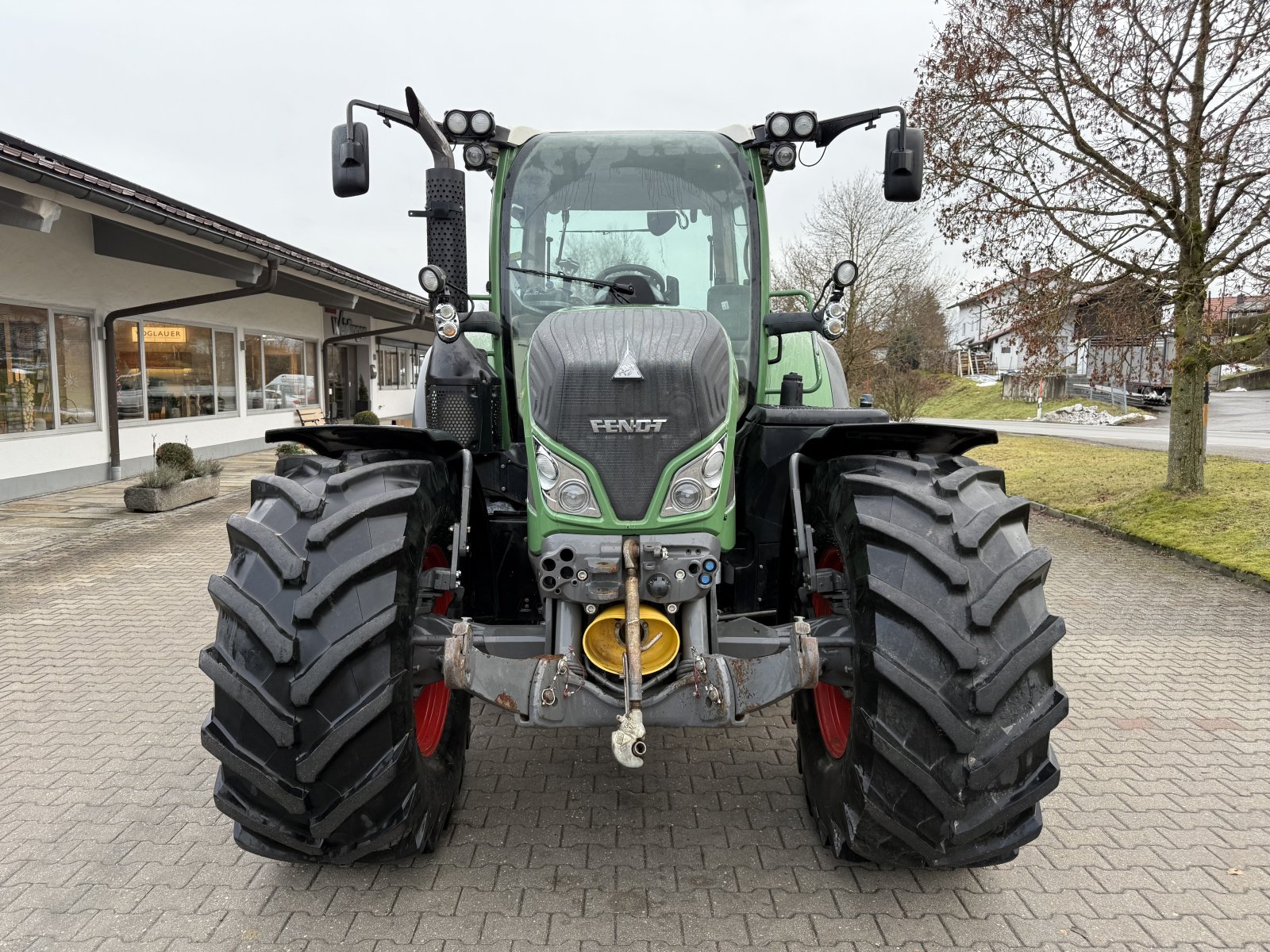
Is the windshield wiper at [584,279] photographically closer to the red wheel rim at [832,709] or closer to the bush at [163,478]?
the red wheel rim at [832,709]

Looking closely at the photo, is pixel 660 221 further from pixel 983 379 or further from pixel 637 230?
pixel 983 379

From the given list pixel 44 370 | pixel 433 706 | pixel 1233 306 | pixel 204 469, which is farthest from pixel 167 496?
pixel 1233 306

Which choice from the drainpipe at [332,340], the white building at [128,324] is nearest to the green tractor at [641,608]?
the white building at [128,324]

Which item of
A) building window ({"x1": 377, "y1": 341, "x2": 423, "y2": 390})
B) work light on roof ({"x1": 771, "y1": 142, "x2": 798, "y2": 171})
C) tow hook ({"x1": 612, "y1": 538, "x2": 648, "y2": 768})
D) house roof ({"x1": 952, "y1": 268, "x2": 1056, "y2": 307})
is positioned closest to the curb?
house roof ({"x1": 952, "y1": 268, "x2": 1056, "y2": 307})

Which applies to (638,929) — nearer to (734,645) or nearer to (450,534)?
(734,645)

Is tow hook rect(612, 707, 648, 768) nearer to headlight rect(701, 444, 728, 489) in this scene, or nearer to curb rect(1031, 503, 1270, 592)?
headlight rect(701, 444, 728, 489)

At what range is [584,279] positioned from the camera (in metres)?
3.55

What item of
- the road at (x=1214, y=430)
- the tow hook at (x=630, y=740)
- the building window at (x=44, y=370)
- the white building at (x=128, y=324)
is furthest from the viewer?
the road at (x=1214, y=430)

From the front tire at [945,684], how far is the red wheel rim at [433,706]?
1412 millimetres

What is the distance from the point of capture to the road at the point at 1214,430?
18.6 m

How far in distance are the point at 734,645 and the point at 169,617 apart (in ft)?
16.1

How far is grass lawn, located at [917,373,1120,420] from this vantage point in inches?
1405

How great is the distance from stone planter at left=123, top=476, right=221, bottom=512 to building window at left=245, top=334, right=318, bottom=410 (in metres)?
5.99

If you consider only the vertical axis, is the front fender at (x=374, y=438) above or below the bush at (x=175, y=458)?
above
